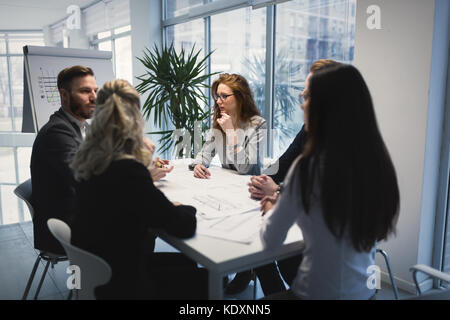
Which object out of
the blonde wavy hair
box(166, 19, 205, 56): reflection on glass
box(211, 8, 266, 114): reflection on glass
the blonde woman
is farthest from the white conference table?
box(166, 19, 205, 56): reflection on glass

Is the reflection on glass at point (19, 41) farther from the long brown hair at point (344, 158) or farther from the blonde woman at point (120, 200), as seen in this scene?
the long brown hair at point (344, 158)

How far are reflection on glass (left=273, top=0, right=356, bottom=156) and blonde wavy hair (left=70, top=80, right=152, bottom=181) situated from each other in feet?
7.12

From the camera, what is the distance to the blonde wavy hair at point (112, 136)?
1.33 meters

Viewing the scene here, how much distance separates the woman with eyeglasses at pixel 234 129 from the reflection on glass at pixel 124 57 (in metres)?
4.77

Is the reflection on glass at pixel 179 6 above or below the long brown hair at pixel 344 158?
above

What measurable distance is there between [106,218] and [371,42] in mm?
2226

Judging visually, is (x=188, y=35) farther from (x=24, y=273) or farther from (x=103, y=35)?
(x=24, y=273)

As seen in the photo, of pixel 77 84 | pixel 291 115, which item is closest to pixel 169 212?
pixel 77 84

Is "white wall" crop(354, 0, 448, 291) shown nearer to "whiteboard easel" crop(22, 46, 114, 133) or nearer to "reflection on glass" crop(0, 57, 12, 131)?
"whiteboard easel" crop(22, 46, 114, 133)

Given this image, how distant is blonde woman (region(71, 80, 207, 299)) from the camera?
1275 mm

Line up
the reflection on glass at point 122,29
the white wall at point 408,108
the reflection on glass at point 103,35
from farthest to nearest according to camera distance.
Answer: the reflection on glass at point 103,35, the reflection on glass at point 122,29, the white wall at point 408,108

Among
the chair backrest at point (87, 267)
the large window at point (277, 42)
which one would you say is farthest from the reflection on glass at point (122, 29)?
the chair backrest at point (87, 267)
